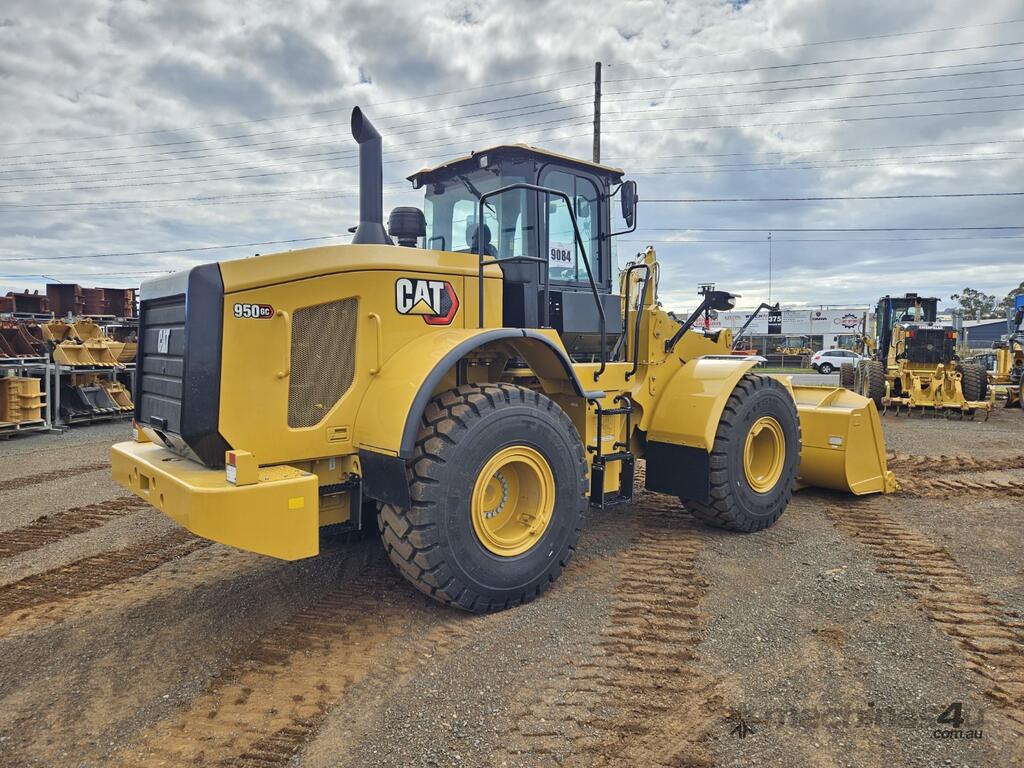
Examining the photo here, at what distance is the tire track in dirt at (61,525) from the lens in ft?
16.8

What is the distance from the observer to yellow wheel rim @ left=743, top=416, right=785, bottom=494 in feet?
17.6

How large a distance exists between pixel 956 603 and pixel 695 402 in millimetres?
1991

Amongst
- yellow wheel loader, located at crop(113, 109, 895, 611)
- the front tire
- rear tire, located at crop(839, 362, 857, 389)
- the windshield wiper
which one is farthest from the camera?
rear tire, located at crop(839, 362, 857, 389)

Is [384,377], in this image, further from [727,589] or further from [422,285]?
[727,589]

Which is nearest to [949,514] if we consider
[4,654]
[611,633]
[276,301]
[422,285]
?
[611,633]

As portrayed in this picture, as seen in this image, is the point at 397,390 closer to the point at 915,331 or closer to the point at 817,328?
the point at 915,331

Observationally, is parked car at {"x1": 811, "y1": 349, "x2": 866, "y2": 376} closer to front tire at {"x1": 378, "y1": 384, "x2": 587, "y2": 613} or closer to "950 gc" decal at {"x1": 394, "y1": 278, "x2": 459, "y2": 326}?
front tire at {"x1": 378, "y1": 384, "x2": 587, "y2": 613}

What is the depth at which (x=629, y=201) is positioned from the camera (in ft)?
16.5

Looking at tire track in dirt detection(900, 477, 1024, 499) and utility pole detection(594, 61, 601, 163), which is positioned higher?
utility pole detection(594, 61, 601, 163)

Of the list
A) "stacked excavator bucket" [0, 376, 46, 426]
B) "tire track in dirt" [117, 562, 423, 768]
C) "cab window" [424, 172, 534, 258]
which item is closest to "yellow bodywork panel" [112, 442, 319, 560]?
"tire track in dirt" [117, 562, 423, 768]

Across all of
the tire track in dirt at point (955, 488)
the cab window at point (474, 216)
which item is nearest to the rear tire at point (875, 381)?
the tire track in dirt at point (955, 488)

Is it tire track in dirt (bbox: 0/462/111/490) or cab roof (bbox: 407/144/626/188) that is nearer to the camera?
cab roof (bbox: 407/144/626/188)

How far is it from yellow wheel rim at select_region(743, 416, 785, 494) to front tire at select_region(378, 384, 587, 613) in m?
2.01

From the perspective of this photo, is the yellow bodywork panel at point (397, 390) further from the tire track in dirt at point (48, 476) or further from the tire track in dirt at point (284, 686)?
the tire track in dirt at point (48, 476)
